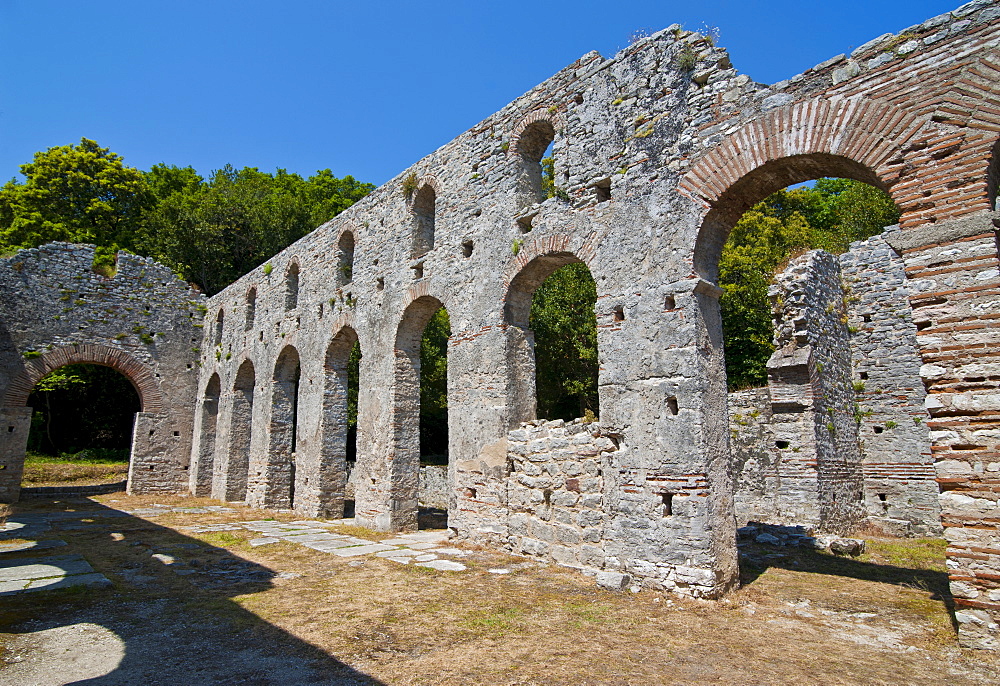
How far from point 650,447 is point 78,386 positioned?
24975 mm

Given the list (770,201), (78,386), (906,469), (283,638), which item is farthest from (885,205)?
(78,386)

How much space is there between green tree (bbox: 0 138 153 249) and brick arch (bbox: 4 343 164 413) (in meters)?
9.70

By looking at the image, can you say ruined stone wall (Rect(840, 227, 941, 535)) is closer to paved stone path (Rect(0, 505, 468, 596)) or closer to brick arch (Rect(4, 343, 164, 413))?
paved stone path (Rect(0, 505, 468, 596))

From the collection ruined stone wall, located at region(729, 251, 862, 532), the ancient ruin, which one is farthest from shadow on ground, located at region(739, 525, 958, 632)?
ruined stone wall, located at region(729, 251, 862, 532)

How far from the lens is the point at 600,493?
285 inches

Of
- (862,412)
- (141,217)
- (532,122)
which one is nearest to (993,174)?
(532,122)

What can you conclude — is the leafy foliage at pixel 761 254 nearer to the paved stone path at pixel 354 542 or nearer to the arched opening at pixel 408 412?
the arched opening at pixel 408 412

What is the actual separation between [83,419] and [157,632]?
2361cm

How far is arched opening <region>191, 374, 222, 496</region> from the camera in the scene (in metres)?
18.4

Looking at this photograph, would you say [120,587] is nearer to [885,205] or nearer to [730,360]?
[730,360]

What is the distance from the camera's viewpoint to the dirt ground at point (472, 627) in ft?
13.4

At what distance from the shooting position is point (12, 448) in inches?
630

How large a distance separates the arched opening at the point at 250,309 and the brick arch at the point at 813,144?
1440 cm

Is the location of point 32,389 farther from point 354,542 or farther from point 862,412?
point 862,412
